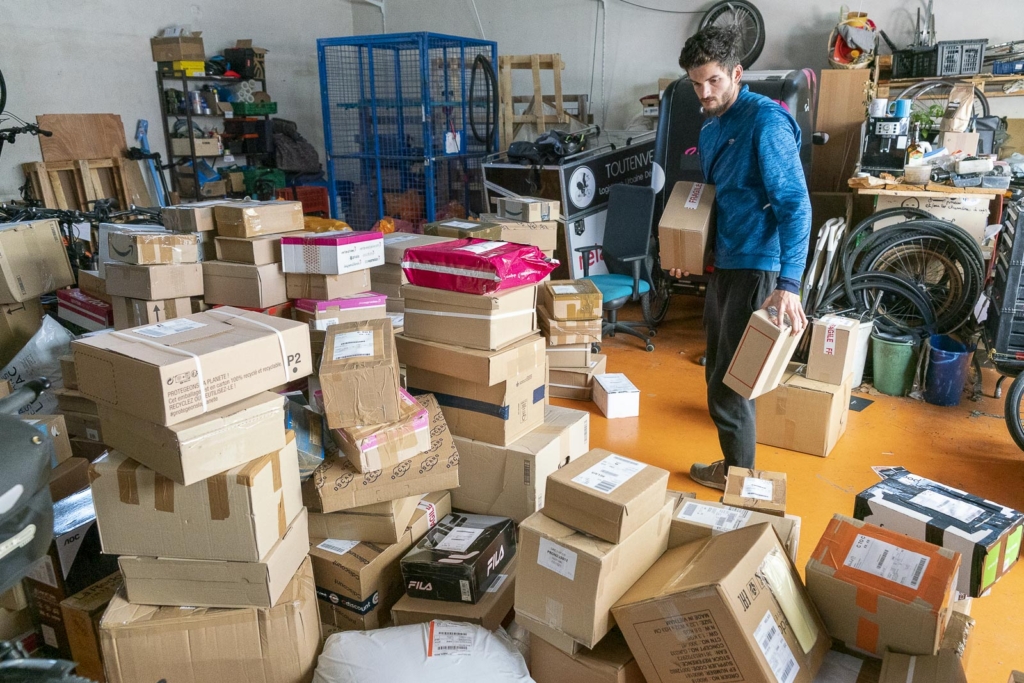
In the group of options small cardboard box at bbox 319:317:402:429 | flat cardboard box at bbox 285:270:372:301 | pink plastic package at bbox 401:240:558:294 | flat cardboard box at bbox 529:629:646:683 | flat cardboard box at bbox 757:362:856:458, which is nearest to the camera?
flat cardboard box at bbox 529:629:646:683

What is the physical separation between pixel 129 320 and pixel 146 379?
144 centimetres

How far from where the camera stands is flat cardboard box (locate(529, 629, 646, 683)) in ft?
5.39

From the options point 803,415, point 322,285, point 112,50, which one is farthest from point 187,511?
point 112,50

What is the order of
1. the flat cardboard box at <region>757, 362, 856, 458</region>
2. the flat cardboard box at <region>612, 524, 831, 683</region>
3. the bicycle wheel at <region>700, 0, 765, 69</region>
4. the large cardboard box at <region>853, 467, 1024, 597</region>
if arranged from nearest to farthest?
1. the flat cardboard box at <region>612, 524, 831, 683</region>
2. the large cardboard box at <region>853, 467, 1024, 597</region>
3. the flat cardboard box at <region>757, 362, 856, 458</region>
4. the bicycle wheel at <region>700, 0, 765, 69</region>

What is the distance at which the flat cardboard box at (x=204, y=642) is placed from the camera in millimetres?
1737

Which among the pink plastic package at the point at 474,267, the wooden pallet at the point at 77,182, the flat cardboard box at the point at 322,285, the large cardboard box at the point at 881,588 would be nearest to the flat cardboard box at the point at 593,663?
the large cardboard box at the point at 881,588

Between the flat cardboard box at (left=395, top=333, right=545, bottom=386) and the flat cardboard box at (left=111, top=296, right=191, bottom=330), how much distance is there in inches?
37.3

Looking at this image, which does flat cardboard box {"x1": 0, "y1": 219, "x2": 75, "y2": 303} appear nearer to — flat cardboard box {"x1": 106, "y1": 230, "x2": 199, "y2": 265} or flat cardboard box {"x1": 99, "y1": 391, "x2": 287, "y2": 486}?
flat cardboard box {"x1": 106, "y1": 230, "x2": 199, "y2": 265}

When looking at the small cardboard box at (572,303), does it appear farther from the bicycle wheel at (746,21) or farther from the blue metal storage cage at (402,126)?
the bicycle wheel at (746,21)

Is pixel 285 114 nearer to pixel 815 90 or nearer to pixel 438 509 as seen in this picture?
pixel 815 90

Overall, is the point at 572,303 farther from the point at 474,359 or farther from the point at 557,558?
the point at 557,558

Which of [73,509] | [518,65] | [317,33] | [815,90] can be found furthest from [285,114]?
[73,509]

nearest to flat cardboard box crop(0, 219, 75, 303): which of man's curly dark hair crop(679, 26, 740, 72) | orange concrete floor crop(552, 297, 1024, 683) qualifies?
orange concrete floor crop(552, 297, 1024, 683)

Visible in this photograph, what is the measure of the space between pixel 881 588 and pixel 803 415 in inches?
70.3
